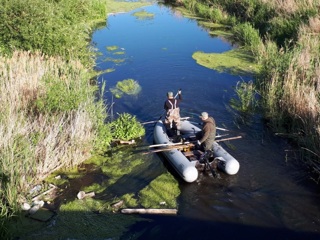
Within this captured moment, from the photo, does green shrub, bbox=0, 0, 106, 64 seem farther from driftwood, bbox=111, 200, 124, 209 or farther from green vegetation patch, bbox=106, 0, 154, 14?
green vegetation patch, bbox=106, 0, 154, 14

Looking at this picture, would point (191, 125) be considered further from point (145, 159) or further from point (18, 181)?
point (18, 181)

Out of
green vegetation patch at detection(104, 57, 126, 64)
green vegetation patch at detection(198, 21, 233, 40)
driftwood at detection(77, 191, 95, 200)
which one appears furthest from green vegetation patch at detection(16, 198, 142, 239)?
green vegetation patch at detection(198, 21, 233, 40)

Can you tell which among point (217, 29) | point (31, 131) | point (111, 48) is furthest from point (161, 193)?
point (217, 29)

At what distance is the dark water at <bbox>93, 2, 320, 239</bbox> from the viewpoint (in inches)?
330

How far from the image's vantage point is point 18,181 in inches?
339

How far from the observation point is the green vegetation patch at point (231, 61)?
17422 millimetres

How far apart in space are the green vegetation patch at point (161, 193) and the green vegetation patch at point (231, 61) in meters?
8.52

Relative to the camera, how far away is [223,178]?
33.1 ft

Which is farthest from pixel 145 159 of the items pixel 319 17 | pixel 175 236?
pixel 319 17

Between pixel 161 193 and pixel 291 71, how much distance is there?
5.97 m

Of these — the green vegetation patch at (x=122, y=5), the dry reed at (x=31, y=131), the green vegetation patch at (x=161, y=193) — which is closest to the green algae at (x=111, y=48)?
the dry reed at (x=31, y=131)

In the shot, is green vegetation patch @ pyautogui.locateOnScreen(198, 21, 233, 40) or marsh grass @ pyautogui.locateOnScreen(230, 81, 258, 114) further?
green vegetation patch @ pyautogui.locateOnScreen(198, 21, 233, 40)

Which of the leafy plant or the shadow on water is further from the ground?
the leafy plant

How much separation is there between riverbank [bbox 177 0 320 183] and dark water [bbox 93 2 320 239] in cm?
54
